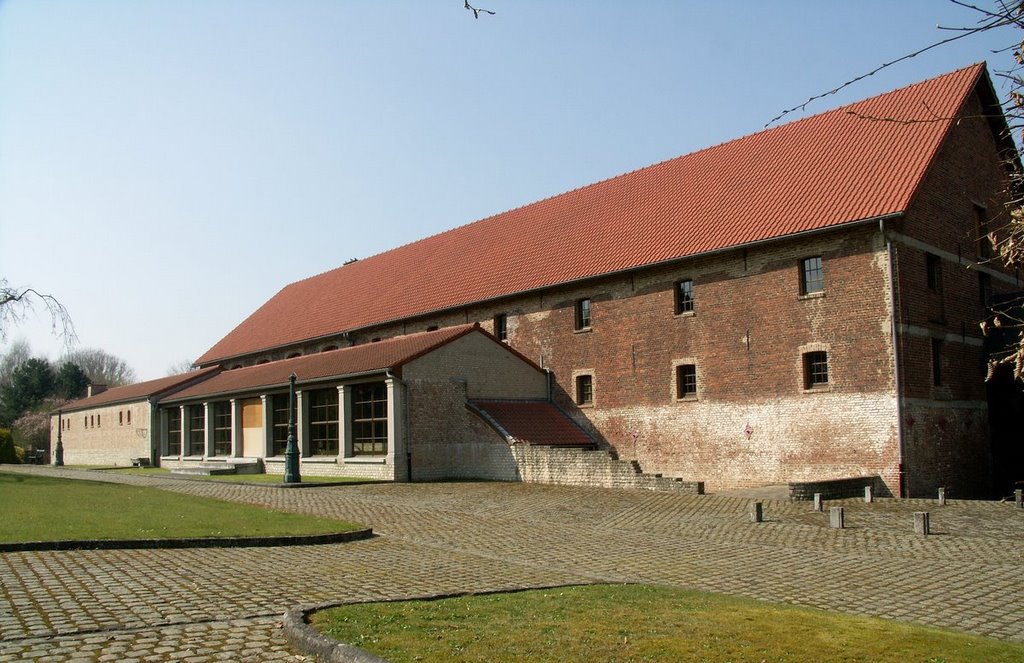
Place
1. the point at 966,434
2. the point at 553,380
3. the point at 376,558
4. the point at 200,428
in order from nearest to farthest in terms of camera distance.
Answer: the point at 376,558, the point at 966,434, the point at 553,380, the point at 200,428

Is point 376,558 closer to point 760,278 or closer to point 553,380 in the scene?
point 760,278

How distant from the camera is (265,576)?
10.6m

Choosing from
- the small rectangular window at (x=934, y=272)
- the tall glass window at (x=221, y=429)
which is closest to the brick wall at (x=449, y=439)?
the tall glass window at (x=221, y=429)

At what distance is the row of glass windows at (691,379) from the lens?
24797 mm

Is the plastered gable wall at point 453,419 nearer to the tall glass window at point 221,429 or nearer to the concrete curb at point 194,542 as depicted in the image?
the tall glass window at point 221,429

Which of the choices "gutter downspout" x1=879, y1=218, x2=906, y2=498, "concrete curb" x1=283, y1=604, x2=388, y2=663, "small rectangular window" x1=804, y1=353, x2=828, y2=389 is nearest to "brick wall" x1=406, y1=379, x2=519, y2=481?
"small rectangular window" x1=804, y1=353, x2=828, y2=389

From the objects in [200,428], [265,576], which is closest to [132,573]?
[265,576]

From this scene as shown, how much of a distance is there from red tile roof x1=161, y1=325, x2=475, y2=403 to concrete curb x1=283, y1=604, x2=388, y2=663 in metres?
20.4

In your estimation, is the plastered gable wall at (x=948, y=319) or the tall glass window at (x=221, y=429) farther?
the tall glass window at (x=221, y=429)

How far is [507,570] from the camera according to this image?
1139 centimetres

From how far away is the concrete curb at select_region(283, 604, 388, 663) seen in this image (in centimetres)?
645

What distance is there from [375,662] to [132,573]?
550 cm

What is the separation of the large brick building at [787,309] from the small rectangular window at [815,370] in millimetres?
81

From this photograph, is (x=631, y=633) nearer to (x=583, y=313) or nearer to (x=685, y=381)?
(x=685, y=381)
